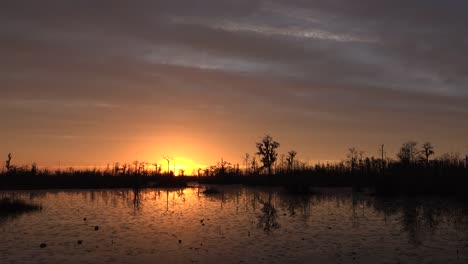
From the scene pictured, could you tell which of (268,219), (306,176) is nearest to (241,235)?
(268,219)

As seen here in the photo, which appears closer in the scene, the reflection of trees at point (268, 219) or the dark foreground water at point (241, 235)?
the dark foreground water at point (241, 235)

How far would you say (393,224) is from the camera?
19188 millimetres

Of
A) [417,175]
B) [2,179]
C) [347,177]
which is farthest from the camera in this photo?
[347,177]

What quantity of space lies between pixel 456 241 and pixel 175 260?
9.20 metres

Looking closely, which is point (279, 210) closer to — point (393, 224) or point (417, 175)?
point (393, 224)

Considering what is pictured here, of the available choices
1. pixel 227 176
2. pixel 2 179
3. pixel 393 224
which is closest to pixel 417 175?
pixel 393 224

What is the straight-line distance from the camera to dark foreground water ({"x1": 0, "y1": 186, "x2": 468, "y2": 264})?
513 inches

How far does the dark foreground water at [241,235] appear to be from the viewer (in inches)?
513

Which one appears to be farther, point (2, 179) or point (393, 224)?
point (2, 179)

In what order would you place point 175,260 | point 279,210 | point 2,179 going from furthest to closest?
1. point 2,179
2. point 279,210
3. point 175,260

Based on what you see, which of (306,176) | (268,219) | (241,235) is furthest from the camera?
(306,176)

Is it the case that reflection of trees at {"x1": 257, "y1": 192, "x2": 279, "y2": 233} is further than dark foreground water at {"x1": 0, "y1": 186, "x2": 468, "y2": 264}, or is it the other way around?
reflection of trees at {"x1": 257, "y1": 192, "x2": 279, "y2": 233}

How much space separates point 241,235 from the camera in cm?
1678

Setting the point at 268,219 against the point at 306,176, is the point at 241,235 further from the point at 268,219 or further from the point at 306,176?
the point at 306,176
